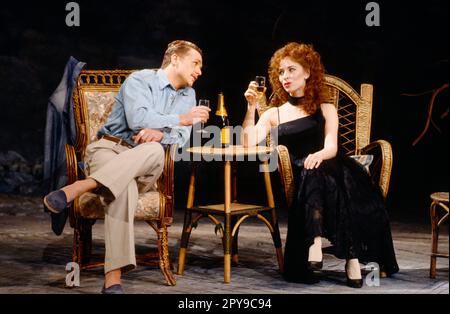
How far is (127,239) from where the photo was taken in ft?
11.8

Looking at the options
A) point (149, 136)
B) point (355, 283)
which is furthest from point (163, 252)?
point (355, 283)

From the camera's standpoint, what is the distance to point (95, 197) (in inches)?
150

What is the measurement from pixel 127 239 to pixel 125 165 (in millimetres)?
382

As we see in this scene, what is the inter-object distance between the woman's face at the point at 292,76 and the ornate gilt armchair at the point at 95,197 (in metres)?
0.79

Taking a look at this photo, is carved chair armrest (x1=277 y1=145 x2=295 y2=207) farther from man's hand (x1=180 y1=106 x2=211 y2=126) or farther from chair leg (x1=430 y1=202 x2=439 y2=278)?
chair leg (x1=430 y1=202 x2=439 y2=278)

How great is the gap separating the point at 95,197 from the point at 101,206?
0.06m

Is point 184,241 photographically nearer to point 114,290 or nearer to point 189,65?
point 114,290

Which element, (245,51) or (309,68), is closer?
(309,68)

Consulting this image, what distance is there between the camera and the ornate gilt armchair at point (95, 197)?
3.83 m

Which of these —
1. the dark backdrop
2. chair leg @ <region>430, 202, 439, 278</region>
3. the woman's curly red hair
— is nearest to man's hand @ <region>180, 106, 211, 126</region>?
the woman's curly red hair

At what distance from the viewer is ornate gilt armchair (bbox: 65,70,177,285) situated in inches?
151

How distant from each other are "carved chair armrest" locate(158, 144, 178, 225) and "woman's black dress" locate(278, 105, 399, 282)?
2.22ft
